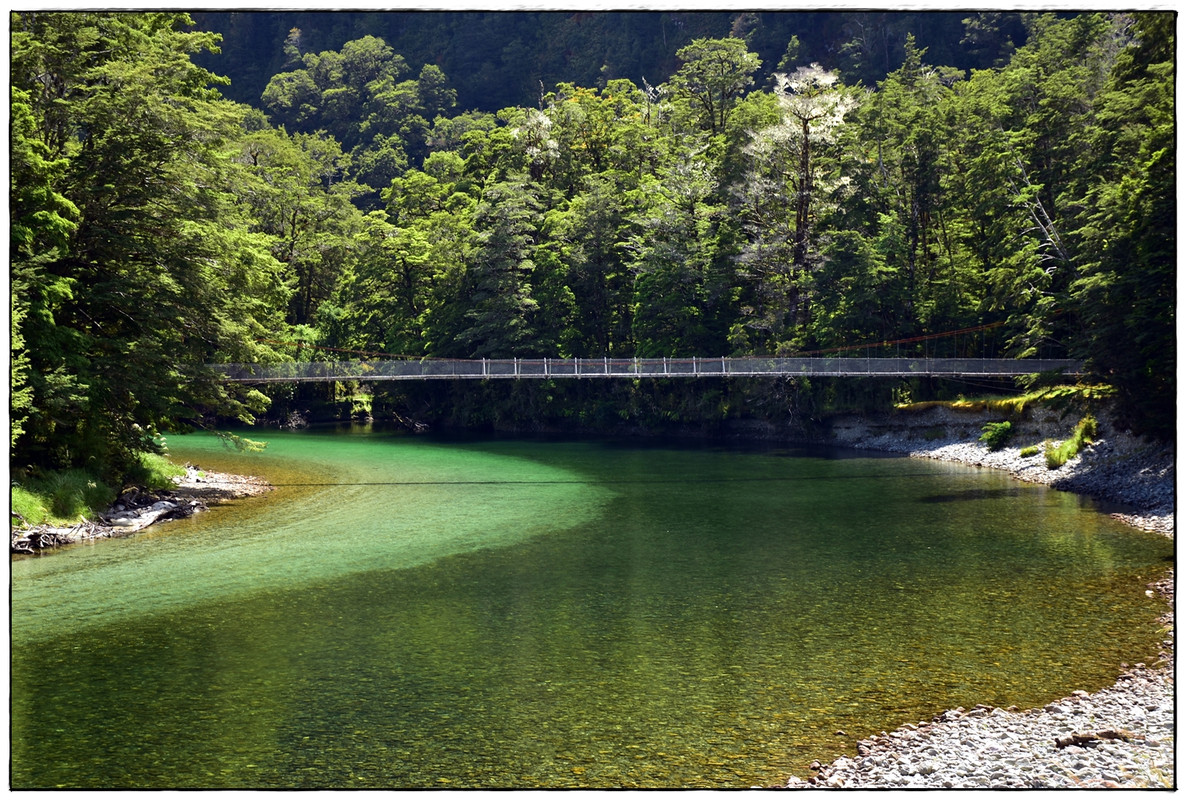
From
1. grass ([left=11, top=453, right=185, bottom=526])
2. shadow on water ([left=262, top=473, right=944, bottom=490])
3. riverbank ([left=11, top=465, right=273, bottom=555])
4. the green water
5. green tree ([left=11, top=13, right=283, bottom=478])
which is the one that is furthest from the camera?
shadow on water ([left=262, top=473, right=944, bottom=490])

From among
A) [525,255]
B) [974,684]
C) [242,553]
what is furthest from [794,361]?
[974,684]

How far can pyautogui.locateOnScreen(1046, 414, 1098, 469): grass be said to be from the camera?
20641mm

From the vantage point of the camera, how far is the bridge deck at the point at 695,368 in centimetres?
2605

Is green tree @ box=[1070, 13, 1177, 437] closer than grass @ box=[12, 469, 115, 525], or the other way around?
grass @ box=[12, 469, 115, 525]

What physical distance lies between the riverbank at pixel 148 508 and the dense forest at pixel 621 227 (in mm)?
966

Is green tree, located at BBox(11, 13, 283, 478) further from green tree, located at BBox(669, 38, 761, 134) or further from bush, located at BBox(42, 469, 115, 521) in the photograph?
green tree, located at BBox(669, 38, 761, 134)

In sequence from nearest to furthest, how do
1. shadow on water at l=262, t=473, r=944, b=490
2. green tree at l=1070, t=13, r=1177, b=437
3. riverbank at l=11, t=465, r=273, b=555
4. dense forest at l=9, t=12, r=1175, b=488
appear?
riverbank at l=11, t=465, r=273, b=555
green tree at l=1070, t=13, r=1177, b=437
dense forest at l=9, t=12, r=1175, b=488
shadow on water at l=262, t=473, r=944, b=490

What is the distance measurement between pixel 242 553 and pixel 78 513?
131 inches

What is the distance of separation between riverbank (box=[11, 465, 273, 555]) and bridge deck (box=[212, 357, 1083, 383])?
3305 mm

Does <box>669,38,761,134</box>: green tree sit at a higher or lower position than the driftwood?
higher

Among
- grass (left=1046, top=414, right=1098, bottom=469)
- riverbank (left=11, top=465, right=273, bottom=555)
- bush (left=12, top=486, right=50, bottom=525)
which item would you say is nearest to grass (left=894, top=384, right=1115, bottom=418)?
grass (left=1046, top=414, right=1098, bottom=469)

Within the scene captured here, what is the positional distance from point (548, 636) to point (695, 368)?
65.6ft

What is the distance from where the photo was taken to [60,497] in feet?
50.1

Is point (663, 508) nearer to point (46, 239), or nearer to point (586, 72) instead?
point (46, 239)
